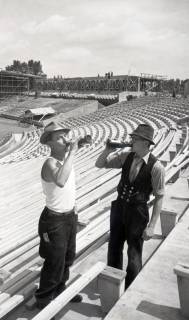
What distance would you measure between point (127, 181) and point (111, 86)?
52874 millimetres

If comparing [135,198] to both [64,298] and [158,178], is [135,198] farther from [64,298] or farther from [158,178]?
[64,298]

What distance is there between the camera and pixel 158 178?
3316mm

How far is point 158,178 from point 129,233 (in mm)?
580

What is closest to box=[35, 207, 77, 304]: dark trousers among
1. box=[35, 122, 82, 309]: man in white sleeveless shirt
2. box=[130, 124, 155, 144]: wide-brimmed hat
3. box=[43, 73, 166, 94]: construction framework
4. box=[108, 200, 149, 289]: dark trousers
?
box=[35, 122, 82, 309]: man in white sleeveless shirt

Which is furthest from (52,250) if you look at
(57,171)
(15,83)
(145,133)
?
(15,83)

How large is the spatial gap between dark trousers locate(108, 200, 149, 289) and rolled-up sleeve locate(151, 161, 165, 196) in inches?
7.8

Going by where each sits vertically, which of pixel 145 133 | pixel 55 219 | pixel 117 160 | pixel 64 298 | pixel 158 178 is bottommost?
pixel 64 298

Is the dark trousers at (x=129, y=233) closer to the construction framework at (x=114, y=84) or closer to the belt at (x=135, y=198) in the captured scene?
the belt at (x=135, y=198)

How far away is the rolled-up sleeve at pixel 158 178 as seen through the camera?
3.31 m

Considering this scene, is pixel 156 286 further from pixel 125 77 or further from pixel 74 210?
pixel 125 77

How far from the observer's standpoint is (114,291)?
10.00ft

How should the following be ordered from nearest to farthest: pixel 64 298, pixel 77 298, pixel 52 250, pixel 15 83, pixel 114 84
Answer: pixel 64 298, pixel 52 250, pixel 77 298, pixel 114 84, pixel 15 83

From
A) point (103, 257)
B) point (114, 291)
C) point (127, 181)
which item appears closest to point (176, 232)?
point (103, 257)

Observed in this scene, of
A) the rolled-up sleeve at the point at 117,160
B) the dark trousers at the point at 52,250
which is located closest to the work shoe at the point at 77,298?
the dark trousers at the point at 52,250
